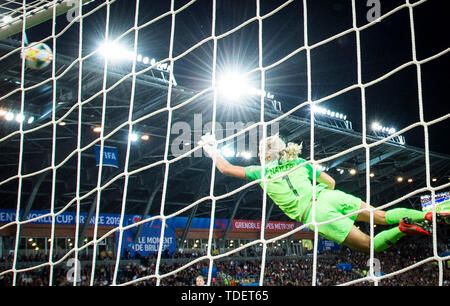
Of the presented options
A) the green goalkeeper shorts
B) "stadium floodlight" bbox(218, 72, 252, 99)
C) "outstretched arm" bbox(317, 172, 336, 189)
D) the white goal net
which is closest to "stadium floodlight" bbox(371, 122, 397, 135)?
the white goal net

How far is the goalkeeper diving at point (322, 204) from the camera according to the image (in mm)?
2683

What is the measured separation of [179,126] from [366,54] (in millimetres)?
6685

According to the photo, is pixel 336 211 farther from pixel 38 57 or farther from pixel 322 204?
pixel 38 57

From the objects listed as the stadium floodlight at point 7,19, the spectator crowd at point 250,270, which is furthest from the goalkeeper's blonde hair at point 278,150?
the spectator crowd at point 250,270

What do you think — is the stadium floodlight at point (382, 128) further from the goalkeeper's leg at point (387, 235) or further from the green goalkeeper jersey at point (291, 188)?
the goalkeeper's leg at point (387, 235)

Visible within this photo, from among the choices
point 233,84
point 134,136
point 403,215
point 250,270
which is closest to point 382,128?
point 250,270

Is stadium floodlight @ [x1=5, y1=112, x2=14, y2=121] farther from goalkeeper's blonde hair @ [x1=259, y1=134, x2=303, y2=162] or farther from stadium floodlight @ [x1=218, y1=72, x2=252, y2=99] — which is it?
goalkeeper's blonde hair @ [x1=259, y1=134, x2=303, y2=162]

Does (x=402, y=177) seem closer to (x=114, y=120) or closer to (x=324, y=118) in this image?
(x=324, y=118)

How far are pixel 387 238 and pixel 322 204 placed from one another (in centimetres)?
Result: 43

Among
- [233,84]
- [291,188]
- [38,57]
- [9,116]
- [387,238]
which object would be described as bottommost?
[387,238]

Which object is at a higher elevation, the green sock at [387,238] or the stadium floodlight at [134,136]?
the stadium floodlight at [134,136]

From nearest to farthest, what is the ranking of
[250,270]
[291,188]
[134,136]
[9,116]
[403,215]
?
[403,215] < [291,188] < [9,116] < [134,136] < [250,270]

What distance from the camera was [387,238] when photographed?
274 cm

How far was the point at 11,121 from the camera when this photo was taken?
13430 mm
